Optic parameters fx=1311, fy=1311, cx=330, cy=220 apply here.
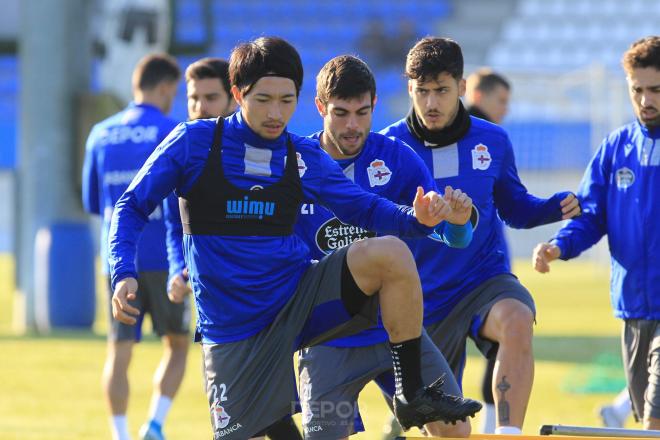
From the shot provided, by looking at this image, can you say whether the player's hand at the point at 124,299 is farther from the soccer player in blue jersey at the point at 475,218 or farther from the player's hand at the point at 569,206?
the player's hand at the point at 569,206

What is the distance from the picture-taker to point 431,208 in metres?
4.35

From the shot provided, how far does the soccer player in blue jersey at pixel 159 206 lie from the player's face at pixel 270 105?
10.1 feet

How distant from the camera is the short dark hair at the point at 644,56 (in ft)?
18.5

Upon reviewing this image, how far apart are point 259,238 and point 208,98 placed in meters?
2.52

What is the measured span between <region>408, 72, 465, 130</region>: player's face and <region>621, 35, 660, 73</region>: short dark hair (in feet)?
2.51

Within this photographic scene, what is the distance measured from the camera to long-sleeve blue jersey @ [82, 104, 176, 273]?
25.2 ft

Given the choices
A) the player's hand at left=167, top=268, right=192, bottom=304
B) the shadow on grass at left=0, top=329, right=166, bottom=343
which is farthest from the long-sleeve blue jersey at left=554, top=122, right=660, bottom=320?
the shadow on grass at left=0, top=329, right=166, bottom=343

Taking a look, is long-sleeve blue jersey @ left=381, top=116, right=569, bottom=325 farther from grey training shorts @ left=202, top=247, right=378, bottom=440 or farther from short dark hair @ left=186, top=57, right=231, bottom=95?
short dark hair @ left=186, top=57, right=231, bottom=95

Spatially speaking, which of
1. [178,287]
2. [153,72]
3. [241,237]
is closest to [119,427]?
[178,287]

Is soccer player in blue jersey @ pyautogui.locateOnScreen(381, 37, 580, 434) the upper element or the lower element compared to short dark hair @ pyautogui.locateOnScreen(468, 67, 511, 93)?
lower

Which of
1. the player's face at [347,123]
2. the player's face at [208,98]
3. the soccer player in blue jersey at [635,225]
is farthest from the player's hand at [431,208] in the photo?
the player's face at [208,98]

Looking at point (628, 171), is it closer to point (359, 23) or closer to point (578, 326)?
point (578, 326)

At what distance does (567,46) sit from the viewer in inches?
1462

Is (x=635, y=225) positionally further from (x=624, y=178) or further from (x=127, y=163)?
(x=127, y=163)
